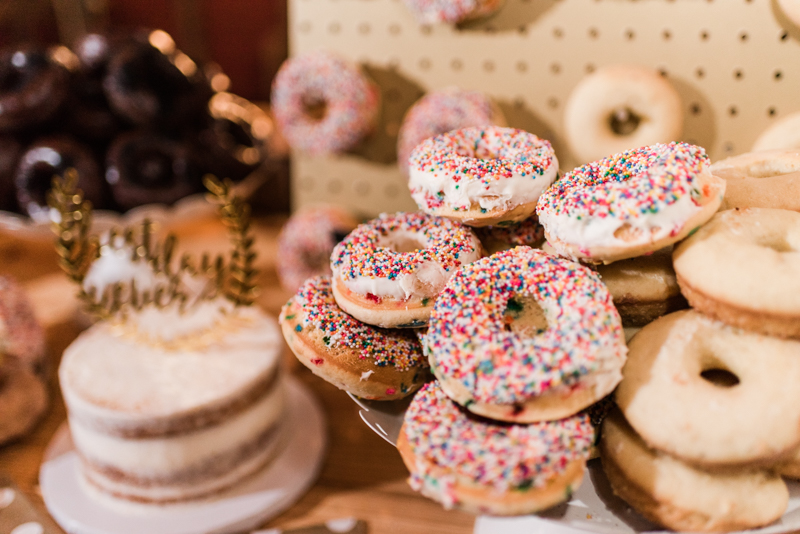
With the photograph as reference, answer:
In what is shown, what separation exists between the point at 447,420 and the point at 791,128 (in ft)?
2.69

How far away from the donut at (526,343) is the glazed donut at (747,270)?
0.10m

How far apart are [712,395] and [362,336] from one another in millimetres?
400

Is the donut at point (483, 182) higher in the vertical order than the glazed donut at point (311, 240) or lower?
higher

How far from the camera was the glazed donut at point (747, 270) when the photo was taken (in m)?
0.55

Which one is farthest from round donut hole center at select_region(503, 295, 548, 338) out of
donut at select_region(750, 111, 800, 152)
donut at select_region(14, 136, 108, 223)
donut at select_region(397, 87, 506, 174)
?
donut at select_region(14, 136, 108, 223)

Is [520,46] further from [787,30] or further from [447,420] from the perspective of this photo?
[447,420]

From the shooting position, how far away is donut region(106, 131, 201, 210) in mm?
1291

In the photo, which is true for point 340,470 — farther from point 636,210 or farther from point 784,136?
point 784,136

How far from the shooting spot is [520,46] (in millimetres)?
1301

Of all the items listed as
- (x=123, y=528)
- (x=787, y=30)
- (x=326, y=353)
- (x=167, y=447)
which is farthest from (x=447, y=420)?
(x=787, y=30)

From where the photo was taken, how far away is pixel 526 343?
57 centimetres

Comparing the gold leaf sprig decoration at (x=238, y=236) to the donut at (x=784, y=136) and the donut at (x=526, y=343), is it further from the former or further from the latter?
the donut at (x=784, y=136)

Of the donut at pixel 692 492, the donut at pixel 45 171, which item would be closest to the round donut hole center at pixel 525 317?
the donut at pixel 692 492

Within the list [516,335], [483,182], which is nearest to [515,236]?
[483,182]
